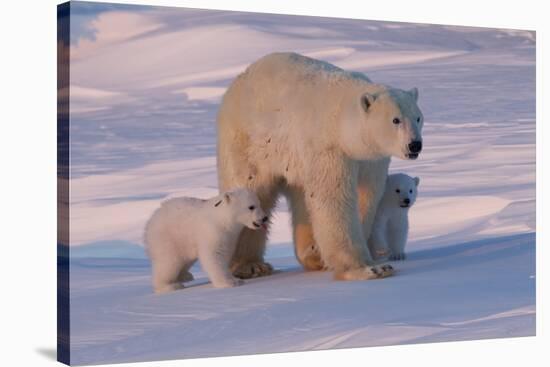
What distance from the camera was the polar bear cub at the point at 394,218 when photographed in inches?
385

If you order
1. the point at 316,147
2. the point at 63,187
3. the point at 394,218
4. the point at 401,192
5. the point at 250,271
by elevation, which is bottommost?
the point at 250,271

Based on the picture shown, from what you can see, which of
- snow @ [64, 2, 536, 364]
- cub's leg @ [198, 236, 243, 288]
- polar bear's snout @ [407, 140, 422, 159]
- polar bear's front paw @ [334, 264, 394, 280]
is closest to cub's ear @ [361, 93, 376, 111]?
polar bear's snout @ [407, 140, 422, 159]

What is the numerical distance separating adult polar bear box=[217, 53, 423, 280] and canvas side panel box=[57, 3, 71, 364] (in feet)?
6.64

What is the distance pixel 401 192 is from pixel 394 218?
0.23 meters

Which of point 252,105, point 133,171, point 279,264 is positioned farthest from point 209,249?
point 279,264

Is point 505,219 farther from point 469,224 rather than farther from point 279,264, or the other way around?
point 279,264

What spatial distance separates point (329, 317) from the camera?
839 centimetres

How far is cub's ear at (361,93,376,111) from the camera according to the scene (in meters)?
8.53

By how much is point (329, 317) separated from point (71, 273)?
189 centimetres

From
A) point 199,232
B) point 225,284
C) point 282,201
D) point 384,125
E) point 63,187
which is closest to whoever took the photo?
point 63,187

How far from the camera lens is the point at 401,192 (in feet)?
32.3

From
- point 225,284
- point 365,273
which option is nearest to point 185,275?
point 225,284

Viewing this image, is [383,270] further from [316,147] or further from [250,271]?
[250,271]

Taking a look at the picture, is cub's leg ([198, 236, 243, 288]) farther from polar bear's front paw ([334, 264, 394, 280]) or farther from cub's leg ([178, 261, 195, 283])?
polar bear's front paw ([334, 264, 394, 280])
